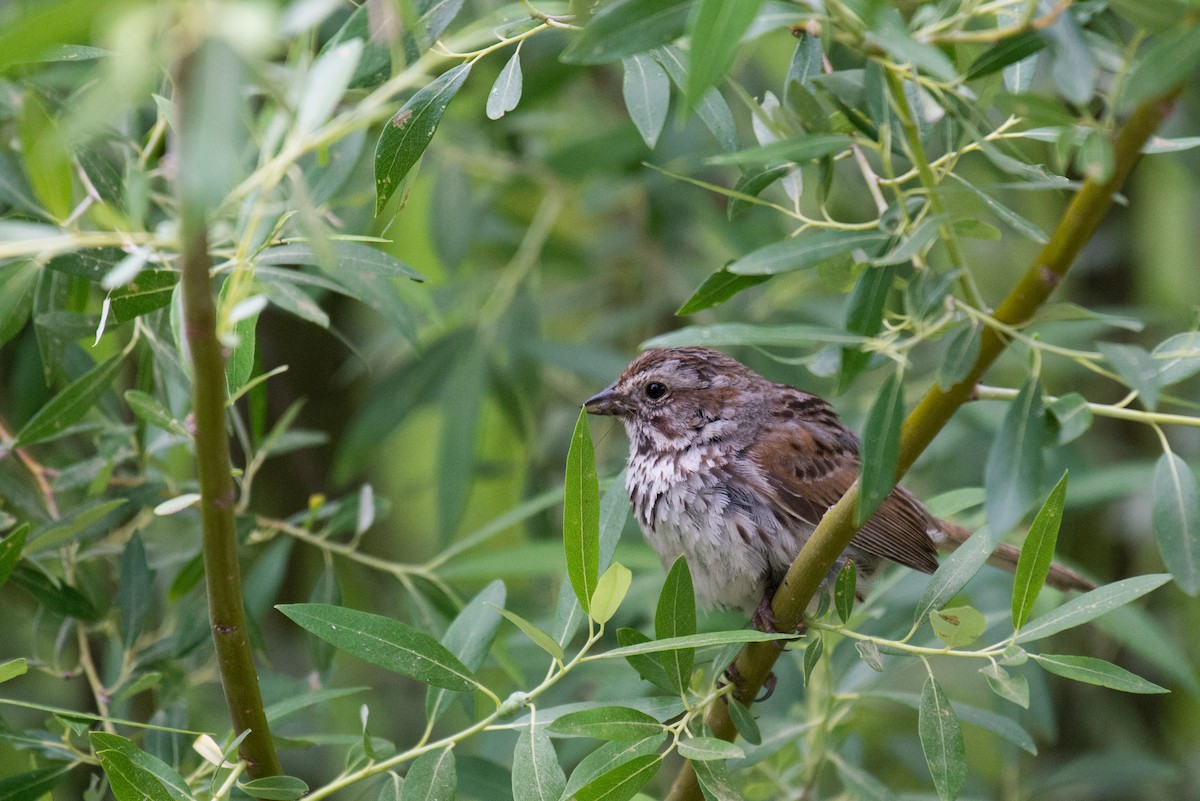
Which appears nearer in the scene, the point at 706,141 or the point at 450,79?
the point at 450,79

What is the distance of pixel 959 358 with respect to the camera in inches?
58.5

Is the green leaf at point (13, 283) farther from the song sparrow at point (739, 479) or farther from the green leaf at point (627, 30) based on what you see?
the song sparrow at point (739, 479)

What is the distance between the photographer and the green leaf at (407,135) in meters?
1.82

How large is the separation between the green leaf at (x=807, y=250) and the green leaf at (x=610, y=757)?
0.77m

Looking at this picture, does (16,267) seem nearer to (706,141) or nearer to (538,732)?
(538,732)

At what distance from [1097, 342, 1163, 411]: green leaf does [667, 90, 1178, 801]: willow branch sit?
111mm

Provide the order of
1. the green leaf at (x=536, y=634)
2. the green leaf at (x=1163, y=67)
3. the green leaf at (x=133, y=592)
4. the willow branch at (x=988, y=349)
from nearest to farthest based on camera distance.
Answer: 1. the green leaf at (x=1163, y=67)
2. the willow branch at (x=988, y=349)
3. the green leaf at (x=536, y=634)
4. the green leaf at (x=133, y=592)

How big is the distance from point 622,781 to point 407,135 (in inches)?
41.1

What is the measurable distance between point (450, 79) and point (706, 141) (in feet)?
8.83

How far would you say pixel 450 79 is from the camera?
1.88 metres

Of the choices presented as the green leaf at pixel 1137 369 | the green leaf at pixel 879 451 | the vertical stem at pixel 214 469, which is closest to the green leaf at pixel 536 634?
the vertical stem at pixel 214 469

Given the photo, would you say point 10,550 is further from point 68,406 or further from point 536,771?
point 536,771

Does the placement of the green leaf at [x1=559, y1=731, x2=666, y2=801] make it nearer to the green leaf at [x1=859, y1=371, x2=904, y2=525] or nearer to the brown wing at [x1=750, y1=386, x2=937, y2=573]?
the green leaf at [x1=859, y1=371, x2=904, y2=525]

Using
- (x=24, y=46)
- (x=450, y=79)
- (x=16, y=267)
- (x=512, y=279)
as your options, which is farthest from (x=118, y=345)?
(x=512, y=279)
